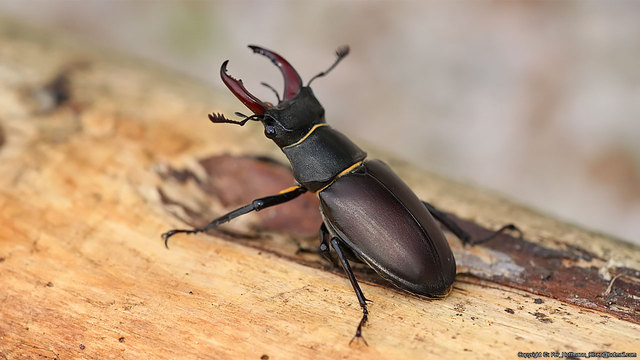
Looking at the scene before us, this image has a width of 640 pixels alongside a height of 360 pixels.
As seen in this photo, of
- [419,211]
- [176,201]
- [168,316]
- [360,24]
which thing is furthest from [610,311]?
[360,24]

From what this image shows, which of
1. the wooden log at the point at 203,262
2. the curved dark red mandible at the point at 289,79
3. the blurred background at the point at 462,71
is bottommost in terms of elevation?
the wooden log at the point at 203,262

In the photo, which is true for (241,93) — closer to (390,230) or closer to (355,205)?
(355,205)

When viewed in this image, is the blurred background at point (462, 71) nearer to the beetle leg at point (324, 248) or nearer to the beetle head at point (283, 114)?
the beetle head at point (283, 114)

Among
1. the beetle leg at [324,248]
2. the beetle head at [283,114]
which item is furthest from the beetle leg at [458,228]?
the beetle head at [283,114]

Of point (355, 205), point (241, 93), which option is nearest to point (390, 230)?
point (355, 205)

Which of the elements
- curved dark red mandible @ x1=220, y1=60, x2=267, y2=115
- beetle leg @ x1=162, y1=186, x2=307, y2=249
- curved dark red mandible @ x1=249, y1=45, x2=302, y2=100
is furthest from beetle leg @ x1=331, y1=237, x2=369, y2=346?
curved dark red mandible @ x1=249, y1=45, x2=302, y2=100
